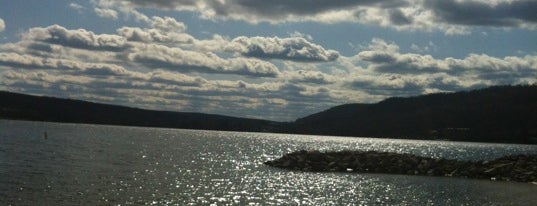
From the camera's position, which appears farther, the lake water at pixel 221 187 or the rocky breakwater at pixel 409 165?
the rocky breakwater at pixel 409 165

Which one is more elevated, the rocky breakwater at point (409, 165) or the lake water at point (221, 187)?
the rocky breakwater at point (409, 165)

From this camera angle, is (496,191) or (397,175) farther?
(397,175)

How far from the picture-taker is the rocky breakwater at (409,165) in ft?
252

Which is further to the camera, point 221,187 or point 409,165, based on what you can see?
point 409,165

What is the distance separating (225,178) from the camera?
67.1m

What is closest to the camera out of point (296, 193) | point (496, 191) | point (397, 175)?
point (296, 193)

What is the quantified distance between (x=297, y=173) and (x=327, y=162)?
11988 millimetres

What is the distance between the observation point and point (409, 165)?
84.7m

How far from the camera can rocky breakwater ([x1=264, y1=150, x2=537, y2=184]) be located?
7685 cm

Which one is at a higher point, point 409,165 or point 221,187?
point 409,165

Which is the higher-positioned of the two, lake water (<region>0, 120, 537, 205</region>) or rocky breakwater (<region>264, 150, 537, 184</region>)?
rocky breakwater (<region>264, 150, 537, 184</region>)

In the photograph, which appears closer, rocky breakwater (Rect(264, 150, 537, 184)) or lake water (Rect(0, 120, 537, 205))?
lake water (Rect(0, 120, 537, 205))

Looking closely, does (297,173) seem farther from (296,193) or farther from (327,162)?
(296,193)

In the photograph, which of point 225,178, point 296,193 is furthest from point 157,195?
point 225,178
